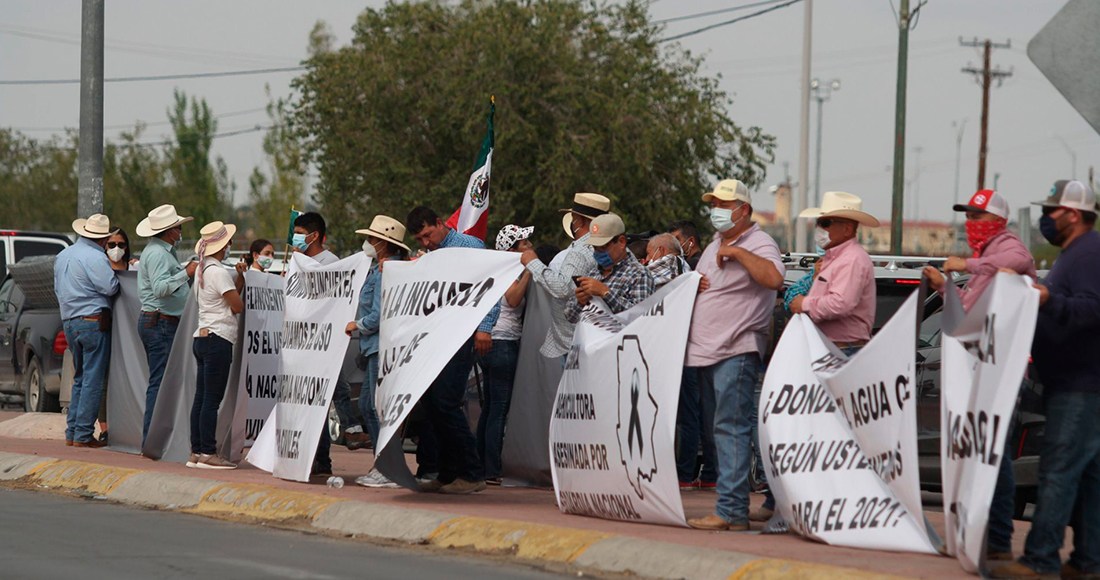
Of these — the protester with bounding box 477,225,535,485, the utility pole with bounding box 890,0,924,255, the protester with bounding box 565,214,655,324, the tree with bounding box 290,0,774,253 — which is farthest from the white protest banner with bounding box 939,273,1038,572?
the tree with bounding box 290,0,774,253

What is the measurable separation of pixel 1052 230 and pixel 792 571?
189 centimetres

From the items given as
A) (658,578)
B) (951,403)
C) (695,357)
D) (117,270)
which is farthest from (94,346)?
(951,403)

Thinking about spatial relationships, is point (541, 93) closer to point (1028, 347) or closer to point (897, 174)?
point (897, 174)

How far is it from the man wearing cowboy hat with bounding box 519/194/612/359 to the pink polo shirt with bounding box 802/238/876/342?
1.96 metres

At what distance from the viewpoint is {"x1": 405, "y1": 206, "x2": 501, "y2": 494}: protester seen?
1019 cm

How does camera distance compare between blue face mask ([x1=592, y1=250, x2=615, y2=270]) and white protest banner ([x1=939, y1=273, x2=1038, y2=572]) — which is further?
blue face mask ([x1=592, y1=250, x2=615, y2=270])

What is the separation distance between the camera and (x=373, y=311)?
34.8 feet

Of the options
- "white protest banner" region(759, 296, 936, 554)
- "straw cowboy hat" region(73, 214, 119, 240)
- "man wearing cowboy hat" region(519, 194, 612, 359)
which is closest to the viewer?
"white protest banner" region(759, 296, 936, 554)

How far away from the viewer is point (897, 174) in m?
30.9

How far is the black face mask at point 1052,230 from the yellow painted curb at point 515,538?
8.33 ft

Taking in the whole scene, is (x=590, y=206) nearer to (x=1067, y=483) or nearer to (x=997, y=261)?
(x=997, y=261)

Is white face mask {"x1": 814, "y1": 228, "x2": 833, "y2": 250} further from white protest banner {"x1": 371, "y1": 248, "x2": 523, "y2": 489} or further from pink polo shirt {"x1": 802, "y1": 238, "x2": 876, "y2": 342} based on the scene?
white protest banner {"x1": 371, "y1": 248, "x2": 523, "y2": 489}

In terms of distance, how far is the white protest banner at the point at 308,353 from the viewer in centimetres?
1080

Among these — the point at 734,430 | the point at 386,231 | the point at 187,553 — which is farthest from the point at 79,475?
the point at 734,430
